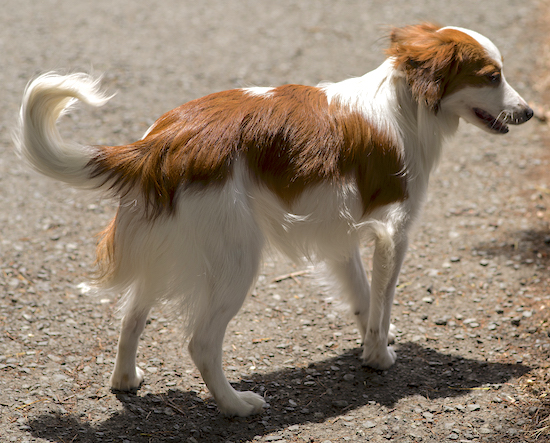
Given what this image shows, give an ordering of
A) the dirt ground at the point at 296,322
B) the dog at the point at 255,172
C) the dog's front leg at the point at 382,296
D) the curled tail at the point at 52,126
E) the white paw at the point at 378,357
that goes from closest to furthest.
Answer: the curled tail at the point at 52,126, the dog at the point at 255,172, the dirt ground at the point at 296,322, the dog's front leg at the point at 382,296, the white paw at the point at 378,357

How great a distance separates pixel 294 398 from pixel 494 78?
2.07m

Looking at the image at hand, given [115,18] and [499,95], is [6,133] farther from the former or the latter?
[499,95]

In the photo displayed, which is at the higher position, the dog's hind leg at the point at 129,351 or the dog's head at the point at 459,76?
the dog's head at the point at 459,76

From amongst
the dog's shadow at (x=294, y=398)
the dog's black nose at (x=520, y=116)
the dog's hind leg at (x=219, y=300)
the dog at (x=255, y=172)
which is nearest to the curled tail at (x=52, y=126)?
the dog at (x=255, y=172)

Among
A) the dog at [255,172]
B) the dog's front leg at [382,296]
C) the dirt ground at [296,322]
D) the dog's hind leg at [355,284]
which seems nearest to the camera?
the dog at [255,172]

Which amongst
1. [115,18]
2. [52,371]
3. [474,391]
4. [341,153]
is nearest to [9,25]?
[115,18]

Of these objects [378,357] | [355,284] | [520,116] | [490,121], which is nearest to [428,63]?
[490,121]

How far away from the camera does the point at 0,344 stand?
12.0 feet

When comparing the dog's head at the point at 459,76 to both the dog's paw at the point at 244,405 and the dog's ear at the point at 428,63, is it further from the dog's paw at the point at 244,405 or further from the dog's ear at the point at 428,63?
the dog's paw at the point at 244,405

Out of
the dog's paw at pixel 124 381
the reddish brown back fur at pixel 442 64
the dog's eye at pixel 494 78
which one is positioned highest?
the reddish brown back fur at pixel 442 64

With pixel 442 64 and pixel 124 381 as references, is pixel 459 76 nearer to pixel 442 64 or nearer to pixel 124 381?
pixel 442 64

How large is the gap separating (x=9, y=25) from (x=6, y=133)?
9.98 ft

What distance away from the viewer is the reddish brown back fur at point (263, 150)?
287cm

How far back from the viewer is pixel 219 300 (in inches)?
116
